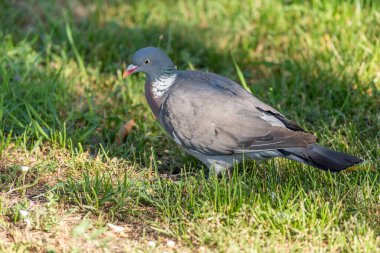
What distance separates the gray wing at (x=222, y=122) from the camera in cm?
388

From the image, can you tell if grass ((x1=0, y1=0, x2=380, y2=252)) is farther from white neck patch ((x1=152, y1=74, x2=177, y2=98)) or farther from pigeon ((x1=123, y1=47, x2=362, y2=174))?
white neck patch ((x1=152, y1=74, x2=177, y2=98))

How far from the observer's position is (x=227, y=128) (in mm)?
3939

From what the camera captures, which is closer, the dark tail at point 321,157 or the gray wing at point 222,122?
the dark tail at point 321,157

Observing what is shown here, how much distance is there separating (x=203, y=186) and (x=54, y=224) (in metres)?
0.84

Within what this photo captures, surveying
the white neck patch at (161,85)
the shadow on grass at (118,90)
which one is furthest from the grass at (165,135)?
the white neck patch at (161,85)

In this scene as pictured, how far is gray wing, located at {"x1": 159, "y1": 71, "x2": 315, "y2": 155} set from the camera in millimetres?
3881

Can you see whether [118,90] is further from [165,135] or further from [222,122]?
[222,122]

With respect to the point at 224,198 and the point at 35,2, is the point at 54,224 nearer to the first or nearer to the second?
the point at 224,198

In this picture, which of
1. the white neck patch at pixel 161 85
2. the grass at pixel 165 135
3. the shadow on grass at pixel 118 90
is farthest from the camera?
the shadow on grass at pixel 118 90

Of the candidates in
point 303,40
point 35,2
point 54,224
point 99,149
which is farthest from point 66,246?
point 35,2

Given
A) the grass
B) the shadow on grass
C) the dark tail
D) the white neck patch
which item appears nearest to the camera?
the grass

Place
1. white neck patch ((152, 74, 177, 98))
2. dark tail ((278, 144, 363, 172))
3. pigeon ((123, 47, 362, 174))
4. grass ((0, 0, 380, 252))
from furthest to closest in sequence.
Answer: white neck patch ((152, 74, 177, 98)), pigeon ((123, 47, 362, 174)), dark tail ((278, 144, 363, 172)), grass ((0, 0, 380, 252))

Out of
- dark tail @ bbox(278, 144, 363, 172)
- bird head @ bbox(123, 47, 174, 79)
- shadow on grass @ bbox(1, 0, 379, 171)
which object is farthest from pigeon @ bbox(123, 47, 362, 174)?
shadow on grass @ bbox(1, 0, 379, 171)

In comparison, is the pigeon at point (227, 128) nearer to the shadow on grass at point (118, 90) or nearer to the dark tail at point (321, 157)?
the dark tail at point (321, 157)
